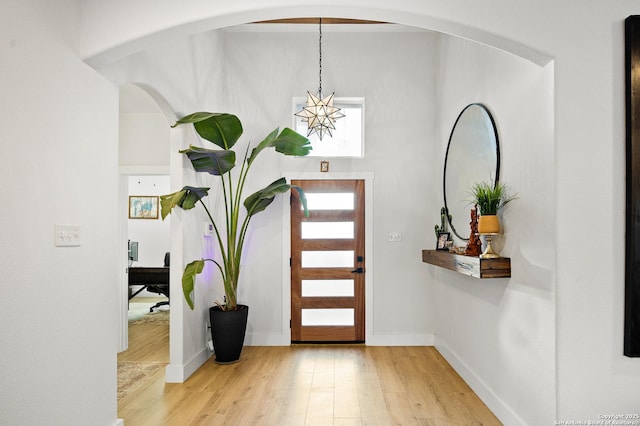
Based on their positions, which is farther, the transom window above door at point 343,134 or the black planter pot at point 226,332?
the transom window above door at point 343,134

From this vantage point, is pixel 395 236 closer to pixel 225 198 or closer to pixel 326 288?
pixel 326 288

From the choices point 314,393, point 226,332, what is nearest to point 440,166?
point 314,393

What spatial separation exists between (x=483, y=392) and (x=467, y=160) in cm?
199

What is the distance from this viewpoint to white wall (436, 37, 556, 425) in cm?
266

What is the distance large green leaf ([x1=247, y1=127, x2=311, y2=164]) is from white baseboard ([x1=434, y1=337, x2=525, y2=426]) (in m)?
2.55

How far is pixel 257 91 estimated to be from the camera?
5.46 metres

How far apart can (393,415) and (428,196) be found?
9.12ft

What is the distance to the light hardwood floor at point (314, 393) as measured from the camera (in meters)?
3.32

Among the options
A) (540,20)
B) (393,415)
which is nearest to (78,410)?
(393,415)

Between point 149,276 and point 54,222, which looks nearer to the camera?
point 54,222

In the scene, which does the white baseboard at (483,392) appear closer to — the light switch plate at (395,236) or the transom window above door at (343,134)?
the light switch plate at (395,236)

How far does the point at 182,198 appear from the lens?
160 inches

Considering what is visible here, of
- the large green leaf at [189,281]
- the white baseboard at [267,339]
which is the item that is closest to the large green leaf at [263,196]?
the large green leaf at [189,281]

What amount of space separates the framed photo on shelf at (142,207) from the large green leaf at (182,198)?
616cm
